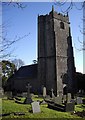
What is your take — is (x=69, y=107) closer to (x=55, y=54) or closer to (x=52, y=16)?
(x=55, y=54)

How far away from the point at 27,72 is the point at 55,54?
10.4m

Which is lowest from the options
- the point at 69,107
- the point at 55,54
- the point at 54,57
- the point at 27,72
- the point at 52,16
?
the point at 69,107

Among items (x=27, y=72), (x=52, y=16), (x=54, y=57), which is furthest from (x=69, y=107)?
(x=27, y=72)

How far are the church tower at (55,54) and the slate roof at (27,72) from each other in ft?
12.5

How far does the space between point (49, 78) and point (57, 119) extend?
3413 cm

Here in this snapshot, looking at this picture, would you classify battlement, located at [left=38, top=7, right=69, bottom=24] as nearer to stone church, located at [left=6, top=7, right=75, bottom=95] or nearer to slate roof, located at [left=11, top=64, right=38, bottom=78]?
stone church, located at [left=6, top=7, right=75, bottom=95]

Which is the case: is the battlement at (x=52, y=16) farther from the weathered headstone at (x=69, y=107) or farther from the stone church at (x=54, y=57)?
the weathered headstone at (x=69, y=107)

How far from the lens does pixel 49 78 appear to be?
46.1m

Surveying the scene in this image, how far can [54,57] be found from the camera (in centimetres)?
4647

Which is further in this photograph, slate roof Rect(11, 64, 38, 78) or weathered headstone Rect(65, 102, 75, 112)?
slate roof Rect(11, 64, 38, 78)

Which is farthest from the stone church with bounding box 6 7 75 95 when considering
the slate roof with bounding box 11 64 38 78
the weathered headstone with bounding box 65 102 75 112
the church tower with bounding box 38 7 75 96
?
the weathered headstone with bounding box 65 102 75 112

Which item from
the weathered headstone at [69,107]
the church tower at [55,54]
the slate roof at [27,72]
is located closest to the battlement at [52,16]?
the church tower at [55,54]

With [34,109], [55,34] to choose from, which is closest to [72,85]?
[55,34]

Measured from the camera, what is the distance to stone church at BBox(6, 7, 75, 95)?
45.9m
